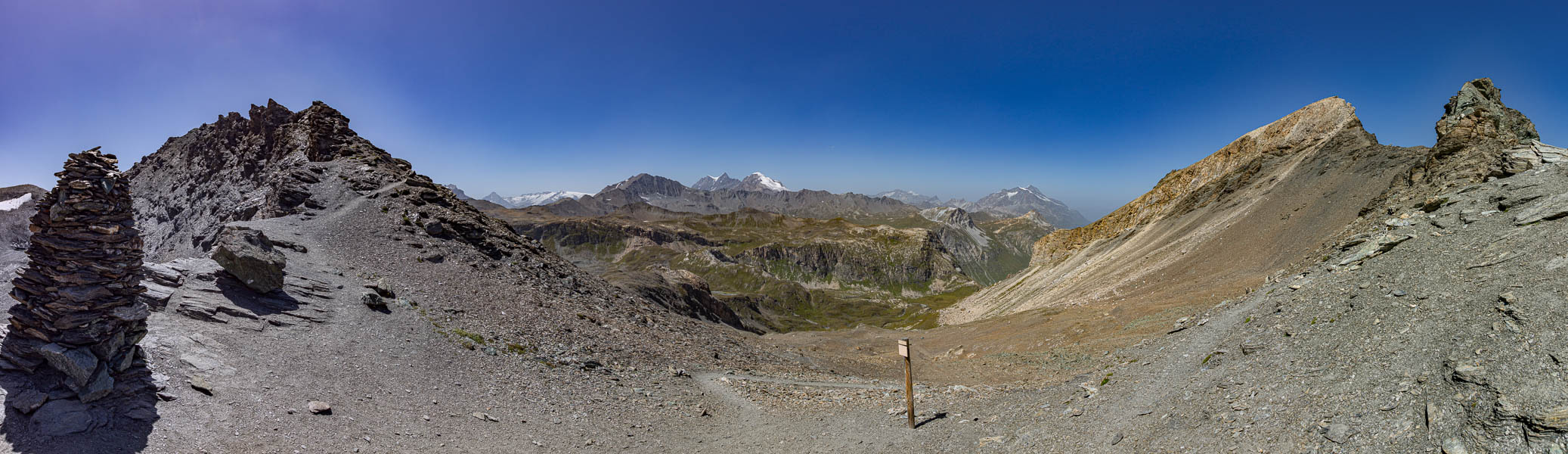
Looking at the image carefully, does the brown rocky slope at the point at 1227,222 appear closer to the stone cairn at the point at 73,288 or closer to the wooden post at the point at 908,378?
the wooden post at the point at 908,378

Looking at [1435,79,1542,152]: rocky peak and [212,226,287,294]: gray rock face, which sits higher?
[1435,79,1542,152]: rocky peak

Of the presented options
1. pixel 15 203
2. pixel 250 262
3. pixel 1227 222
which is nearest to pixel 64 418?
pixel 250 262

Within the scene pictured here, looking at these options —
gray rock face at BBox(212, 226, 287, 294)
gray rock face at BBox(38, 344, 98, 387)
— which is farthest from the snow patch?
gray rock face at BBox(38, 344, 98, 387)

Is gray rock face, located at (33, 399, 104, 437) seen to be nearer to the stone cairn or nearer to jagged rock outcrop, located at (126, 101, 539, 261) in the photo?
the stone cairn

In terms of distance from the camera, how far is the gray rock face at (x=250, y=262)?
1792cm

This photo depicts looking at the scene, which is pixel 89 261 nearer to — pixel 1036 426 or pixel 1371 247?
pixel 1036 426

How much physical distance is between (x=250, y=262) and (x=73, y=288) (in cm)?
756

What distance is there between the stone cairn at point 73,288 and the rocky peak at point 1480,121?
52275 millimetres

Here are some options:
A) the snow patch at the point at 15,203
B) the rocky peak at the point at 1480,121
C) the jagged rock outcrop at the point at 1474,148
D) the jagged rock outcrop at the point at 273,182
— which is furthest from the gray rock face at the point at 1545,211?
the snow patch at the point at 15,203

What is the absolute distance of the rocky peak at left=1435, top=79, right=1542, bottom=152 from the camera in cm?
2783

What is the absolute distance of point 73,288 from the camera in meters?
11.3

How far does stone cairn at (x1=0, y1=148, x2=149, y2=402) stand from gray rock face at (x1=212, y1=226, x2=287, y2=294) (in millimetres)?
6858

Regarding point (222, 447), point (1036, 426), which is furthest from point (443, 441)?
point (1036, 426)

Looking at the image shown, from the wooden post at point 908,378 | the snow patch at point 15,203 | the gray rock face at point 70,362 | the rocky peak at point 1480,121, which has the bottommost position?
the wooden post at point 908,378
